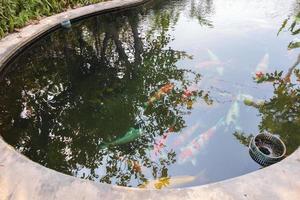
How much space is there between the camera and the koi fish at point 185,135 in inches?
193

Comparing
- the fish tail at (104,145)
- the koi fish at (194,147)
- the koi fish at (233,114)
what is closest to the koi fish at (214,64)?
the koi fish at (233,114)

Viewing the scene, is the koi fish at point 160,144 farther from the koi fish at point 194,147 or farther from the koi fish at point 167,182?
the koi fish at point 167,182

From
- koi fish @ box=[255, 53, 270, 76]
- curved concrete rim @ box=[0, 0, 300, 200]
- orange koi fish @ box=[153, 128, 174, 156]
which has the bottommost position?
koi fish @ box=[255, 53, 270, 76]

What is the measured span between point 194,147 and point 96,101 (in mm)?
2237

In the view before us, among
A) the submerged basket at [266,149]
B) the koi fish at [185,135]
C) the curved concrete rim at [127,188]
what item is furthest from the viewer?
the koi fish at [185,135]

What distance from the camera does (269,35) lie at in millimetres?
8414

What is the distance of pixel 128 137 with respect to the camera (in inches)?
Answer: 197

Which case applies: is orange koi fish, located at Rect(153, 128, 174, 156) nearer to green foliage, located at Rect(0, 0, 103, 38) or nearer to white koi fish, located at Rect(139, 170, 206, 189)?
white koi fish, located at Rect(139, 170, 206, 189)

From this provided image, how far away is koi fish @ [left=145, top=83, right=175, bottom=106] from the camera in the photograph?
19.4 ft

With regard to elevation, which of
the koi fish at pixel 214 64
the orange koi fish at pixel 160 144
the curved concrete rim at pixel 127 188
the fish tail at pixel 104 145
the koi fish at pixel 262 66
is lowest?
the koi fish at pixel 262 66

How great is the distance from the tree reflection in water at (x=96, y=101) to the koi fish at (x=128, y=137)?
72 mm

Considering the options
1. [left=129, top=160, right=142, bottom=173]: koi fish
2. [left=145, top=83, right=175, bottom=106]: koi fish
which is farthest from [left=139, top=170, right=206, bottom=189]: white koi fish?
[left=145, top=83, right=175, bottom=106]: koi fish

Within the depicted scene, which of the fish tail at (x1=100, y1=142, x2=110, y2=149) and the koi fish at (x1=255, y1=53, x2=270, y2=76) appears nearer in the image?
the fish tail at (x1=100, y1=142, x2=110, y2=149)

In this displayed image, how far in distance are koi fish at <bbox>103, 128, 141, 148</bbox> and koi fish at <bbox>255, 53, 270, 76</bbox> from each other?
10.1 ft
